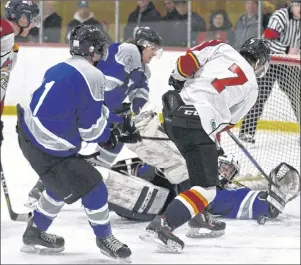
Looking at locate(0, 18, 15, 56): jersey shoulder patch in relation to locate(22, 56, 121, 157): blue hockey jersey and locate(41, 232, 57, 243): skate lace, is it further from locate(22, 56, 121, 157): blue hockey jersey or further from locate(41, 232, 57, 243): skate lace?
locate(41, 232, 57, 243): skate lace

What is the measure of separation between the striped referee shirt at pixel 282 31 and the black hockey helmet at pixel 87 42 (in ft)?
8.23

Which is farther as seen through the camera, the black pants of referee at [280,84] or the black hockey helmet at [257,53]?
the black pants of referee at [280,84]

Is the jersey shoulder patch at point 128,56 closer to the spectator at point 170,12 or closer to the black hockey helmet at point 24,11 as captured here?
the spectator at point 170,12

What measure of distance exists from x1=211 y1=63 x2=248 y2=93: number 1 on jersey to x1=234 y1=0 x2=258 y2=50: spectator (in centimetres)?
142

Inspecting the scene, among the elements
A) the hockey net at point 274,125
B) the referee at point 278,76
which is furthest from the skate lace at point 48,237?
the referee at point 278,76

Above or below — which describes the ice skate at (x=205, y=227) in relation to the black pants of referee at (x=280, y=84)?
below

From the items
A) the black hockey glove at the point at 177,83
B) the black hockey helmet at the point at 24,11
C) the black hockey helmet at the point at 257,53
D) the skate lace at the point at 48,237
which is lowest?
the skate lace at the point at 48,237

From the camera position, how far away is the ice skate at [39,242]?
3543 mm

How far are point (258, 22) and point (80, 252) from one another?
1.88 m

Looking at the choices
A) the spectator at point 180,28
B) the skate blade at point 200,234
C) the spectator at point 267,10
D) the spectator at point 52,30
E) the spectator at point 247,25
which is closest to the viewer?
the skate blade at point 200,234

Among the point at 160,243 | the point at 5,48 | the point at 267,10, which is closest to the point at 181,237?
the point at 160,243

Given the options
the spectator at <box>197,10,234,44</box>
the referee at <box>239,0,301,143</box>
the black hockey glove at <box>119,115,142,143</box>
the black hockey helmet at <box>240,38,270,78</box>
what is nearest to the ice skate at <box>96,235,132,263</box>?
the black hockey glove at <box>119,115,142,143</box>

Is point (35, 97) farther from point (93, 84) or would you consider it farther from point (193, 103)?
point (193, 103)

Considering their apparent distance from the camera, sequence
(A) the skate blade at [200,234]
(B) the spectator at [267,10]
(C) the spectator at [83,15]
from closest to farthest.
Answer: (A) the skate blade at [200,234] < (C) the spectator at [83,15] < (B) the spectator at [267,10]
